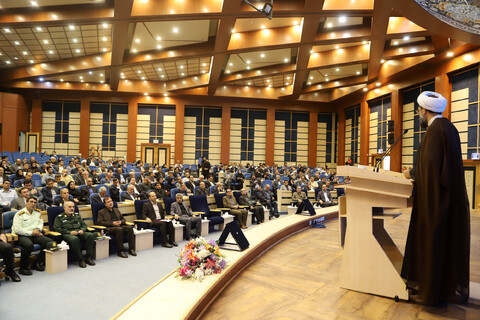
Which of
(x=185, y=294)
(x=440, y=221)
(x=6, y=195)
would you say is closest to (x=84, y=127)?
(x=6, y=195)

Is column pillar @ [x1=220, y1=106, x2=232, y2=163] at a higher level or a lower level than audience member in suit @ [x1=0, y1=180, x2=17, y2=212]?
higher

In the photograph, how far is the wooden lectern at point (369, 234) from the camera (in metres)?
2.08

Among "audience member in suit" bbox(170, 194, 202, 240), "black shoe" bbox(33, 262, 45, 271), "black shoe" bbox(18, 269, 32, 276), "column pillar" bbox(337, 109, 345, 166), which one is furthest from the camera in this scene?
"column pillar" bbox(337, 109, 345, 166)

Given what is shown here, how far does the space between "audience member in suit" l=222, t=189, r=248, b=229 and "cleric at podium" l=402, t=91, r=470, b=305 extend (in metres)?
5.21

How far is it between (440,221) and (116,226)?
4440mm

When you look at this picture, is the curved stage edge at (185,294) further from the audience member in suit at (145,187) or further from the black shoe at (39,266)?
the audience member in suit at (145,187)

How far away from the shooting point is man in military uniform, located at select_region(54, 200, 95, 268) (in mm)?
4336

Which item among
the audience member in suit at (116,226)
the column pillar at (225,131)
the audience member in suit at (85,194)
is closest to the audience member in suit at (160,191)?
the audience member in suit at (85,194)

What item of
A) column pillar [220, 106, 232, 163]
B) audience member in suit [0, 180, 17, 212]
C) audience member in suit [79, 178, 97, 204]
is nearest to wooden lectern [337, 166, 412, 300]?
audience member in suit [0, 180, 17, 212]

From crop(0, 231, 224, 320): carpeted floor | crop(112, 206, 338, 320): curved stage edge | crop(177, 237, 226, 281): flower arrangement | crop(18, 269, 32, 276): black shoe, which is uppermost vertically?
crop(177, 237, 226, 281): flower arrangement

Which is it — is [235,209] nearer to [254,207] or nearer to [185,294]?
[254,207]

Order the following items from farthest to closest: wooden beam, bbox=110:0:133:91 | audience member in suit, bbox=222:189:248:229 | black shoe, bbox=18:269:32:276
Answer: wooden beam, bbox=110:0:133:91
audience member in suit, bbox=222:189:248:229
black shoe, bbox=18:269:32:276

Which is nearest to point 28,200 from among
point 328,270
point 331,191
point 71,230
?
point 71,230

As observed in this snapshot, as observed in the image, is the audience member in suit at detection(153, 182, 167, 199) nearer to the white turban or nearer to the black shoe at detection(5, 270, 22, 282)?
the black shoe at detection(5, 270, 22, 282)
